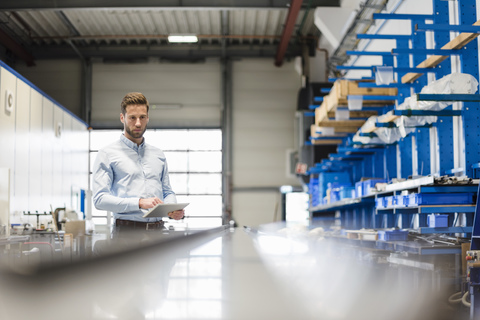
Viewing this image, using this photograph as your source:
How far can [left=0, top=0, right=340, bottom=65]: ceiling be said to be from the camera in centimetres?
1117

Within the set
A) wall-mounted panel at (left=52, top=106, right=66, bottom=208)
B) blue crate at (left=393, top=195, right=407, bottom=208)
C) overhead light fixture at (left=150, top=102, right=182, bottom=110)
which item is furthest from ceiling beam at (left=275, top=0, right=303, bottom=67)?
blue crate at (left=393, top=195, right=407, bottom=208)

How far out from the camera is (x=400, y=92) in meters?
6.43

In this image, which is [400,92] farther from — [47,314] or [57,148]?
[57,148]

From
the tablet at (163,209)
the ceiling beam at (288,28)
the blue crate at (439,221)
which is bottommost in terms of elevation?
the blue crate at (439,221)

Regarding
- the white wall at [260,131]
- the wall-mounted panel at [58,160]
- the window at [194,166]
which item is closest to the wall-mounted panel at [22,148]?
the wall-mounted panel at [58,160]

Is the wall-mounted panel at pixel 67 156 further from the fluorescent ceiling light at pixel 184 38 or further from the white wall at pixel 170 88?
the fluorescent ceiling light at pixel 184 38

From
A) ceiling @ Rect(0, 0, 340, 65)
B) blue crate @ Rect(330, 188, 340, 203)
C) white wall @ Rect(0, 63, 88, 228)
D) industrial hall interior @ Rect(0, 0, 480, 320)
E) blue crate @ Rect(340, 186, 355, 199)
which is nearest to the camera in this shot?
industrial hall interior @ Rect(0, 0, 480, 320)

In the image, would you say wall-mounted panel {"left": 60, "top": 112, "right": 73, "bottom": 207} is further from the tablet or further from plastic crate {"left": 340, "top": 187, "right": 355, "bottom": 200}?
the tablet

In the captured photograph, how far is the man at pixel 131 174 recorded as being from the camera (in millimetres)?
1863

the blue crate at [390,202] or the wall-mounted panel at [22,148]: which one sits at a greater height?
the wall-mounted panel at [22,148]

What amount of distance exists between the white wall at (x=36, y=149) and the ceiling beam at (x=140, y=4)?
174 cm

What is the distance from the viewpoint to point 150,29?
14117mm

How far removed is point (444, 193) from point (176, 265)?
11.9 ft

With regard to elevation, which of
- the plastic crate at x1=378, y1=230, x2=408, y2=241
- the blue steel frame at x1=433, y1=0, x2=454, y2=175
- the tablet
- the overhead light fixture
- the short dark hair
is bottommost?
the plastic crate at x1=378, y1=230, x2=408, y2=241
